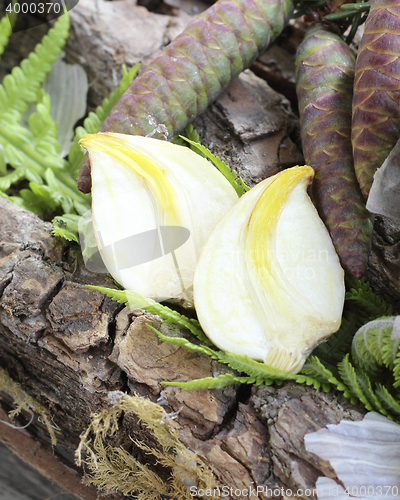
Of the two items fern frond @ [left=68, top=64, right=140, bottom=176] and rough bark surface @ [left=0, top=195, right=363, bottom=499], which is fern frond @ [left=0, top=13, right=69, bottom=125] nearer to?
fern frond @ [left=68, top=64, right=140, bottom=176]

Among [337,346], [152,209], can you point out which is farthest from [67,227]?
[337,346]

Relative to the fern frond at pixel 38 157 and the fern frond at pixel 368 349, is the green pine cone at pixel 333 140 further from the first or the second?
the fern frond at pixel 38 157

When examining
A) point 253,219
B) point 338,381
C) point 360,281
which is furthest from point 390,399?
point 253,219

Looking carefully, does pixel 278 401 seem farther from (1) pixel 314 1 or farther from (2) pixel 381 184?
(1) pixel 314 1

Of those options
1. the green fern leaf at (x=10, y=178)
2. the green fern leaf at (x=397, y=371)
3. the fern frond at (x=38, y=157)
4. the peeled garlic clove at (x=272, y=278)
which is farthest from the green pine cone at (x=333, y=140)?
the green fern leaf at (x=10, y=178)

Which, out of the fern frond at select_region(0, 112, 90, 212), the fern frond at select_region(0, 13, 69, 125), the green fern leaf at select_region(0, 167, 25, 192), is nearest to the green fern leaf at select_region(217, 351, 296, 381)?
the fern frond at select_region(0, 112, 90, 212)
